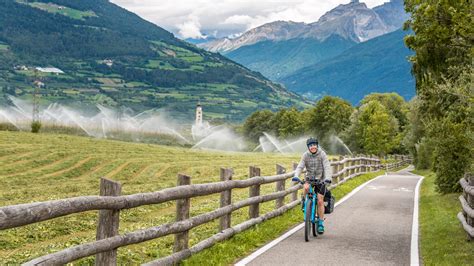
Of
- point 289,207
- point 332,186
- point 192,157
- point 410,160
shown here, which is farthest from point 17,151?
point 410,160

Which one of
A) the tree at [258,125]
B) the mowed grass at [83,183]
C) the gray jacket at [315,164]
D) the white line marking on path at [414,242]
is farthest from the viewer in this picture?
the tree at [258,125]

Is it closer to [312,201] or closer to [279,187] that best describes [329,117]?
[279,187]

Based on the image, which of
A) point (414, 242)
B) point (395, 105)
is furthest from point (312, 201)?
point (395, 105)

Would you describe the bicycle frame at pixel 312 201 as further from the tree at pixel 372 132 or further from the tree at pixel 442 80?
the tree at pixel 372 132

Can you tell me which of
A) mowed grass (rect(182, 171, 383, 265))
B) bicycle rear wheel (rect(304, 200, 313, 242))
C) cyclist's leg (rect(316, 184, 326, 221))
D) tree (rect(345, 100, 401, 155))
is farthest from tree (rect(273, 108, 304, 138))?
bicycle rear wheel (rect(304, 200, 313, 242))

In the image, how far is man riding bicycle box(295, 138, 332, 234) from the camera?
44.1 ft

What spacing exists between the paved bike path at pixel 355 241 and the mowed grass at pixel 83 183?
2.05 metres

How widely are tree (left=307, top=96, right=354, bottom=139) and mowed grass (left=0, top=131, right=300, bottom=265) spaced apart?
61471mm

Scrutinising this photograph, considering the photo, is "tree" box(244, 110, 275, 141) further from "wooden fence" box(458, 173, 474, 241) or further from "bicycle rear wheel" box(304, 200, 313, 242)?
"bicycle rear wheel" box(304, 200, 313, 242)

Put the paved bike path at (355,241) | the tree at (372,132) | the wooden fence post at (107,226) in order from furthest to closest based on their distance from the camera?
the tree at (372,132) → the paved bike path at (355,241) → the wooden fence post at (107,226)

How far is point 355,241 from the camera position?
13.1m

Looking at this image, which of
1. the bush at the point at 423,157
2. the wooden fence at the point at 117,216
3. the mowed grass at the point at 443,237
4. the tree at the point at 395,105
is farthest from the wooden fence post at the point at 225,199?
the tree at the point at 395,105

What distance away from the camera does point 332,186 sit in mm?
25438

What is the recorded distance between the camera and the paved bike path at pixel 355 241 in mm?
10914
